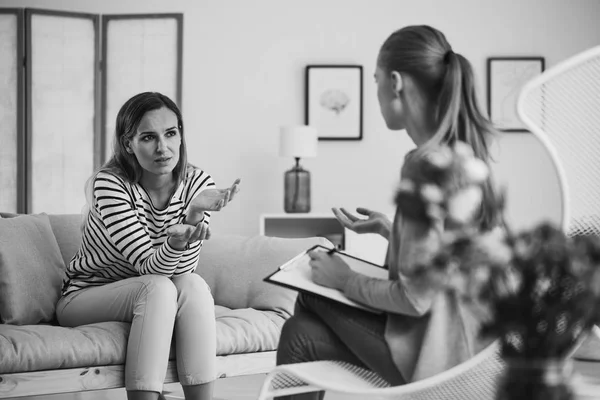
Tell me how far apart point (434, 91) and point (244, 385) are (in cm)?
228

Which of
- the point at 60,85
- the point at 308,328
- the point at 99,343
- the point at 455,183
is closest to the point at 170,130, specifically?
the point at 99,343

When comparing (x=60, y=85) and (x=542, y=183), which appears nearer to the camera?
(x=60, y=85)

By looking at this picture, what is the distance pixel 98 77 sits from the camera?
525 cm

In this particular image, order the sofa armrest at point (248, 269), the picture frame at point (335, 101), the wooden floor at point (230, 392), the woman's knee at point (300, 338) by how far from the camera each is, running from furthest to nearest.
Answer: the picture frame at point (335, 101) < the wooden floor at point (230, 392) < the sofa armrest at point (248, 269) < the woman's knee at point (300, 338)

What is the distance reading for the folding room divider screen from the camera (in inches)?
197

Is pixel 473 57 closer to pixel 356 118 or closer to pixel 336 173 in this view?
pixel 356 118

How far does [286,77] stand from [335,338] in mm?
4154

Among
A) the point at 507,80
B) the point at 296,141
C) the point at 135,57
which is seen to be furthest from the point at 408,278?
the point at 507,80

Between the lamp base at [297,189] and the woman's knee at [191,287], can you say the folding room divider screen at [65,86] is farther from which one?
the woman's knee at [191,287]

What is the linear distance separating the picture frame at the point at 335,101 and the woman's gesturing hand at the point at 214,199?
3.36m

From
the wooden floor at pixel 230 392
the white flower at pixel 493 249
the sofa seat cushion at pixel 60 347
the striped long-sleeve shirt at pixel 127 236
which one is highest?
the white flower at pixel 493 249

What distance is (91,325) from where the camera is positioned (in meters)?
2.29

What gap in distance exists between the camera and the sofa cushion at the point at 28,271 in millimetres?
2387

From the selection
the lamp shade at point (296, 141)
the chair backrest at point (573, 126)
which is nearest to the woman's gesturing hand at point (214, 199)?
the chair backrest at point (573, 126)
